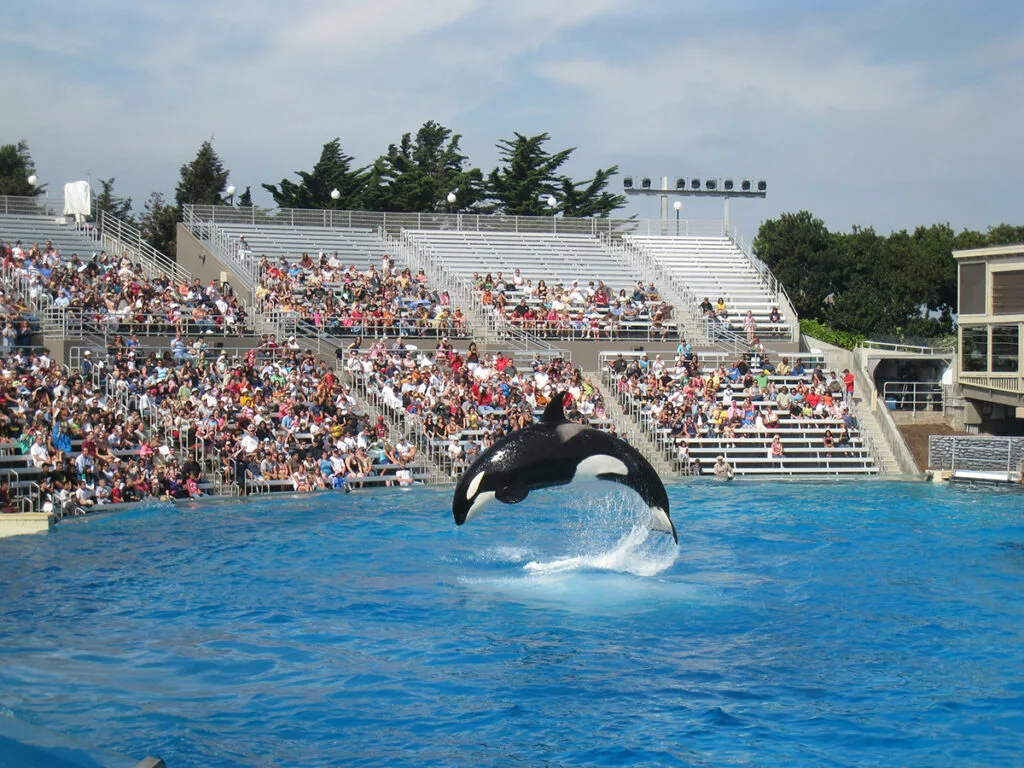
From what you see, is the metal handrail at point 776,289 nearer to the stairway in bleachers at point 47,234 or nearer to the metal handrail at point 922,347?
the metal handrail at point 922,347

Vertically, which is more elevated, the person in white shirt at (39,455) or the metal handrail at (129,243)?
the metal handrail at (129,243)

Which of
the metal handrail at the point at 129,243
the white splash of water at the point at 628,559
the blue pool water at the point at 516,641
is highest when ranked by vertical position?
the metal handrail at the point at 129,243

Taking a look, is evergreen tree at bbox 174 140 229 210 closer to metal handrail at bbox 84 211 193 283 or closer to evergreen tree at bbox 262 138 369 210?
evergreen tree at bbox 262 138 369 210

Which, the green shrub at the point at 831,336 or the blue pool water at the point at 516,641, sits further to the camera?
the green shrub at the point at 831,336

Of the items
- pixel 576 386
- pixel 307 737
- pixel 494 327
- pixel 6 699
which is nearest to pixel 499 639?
pixel 307 737

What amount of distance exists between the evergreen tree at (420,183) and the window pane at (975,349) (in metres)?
24.2

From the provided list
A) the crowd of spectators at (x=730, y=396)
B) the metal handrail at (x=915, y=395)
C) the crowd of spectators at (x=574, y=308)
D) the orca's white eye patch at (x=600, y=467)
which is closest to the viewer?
the orca's white eye patch at (x=600, y=467)

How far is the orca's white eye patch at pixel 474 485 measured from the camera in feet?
39.1

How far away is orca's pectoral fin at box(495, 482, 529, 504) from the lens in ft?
39.1

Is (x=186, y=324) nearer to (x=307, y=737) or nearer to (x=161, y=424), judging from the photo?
(x=161, y=424)

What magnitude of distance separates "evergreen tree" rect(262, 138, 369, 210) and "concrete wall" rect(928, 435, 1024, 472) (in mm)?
30202

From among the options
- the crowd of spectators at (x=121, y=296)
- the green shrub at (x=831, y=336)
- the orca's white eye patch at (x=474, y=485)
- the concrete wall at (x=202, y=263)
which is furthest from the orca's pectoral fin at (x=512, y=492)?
the green shrub at (x=831, y=336)

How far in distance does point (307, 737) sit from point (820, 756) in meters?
3.91

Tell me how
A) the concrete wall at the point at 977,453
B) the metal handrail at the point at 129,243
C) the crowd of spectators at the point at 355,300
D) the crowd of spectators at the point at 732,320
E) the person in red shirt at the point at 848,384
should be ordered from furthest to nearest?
the crowd of spectators at the point at 732,320 < the metal handrail at the point at 129,243 < the person in red shirt at the point at 848,384 < the crowd of spectators at the point at 355,300 < the concrete wall at the point at 977,453
